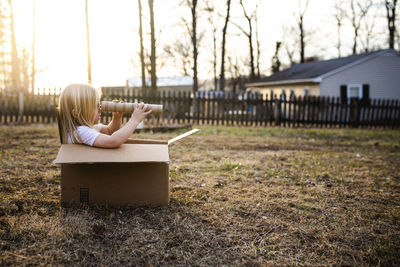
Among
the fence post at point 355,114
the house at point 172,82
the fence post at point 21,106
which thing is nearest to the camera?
the fence post at point 21,106

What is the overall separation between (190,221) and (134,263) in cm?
69

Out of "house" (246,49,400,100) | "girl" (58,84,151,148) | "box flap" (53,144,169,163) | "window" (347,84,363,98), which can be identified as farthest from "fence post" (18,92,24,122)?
"window" (347,84,363,98)

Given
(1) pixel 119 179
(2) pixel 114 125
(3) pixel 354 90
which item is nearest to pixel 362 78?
(3) pixel 354 90

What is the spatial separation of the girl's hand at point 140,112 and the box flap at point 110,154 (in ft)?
0.73

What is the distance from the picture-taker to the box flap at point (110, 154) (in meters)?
2.12

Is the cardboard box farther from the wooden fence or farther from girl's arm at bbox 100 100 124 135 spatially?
the wooden fence

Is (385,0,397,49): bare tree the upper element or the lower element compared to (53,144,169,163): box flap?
upper

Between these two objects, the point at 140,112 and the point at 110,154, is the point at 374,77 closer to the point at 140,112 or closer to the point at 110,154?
the point at 140,112

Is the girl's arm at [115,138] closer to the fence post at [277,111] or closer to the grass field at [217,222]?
the grass field at [217,222]

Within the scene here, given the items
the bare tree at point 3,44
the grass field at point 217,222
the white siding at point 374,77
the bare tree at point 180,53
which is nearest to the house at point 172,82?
the bare tree at point 180,53

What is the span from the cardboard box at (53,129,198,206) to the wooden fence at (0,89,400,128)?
28.4ft

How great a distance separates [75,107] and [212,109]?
9.82 meters

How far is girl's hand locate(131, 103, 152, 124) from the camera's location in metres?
2.40

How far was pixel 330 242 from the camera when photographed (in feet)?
6.91
